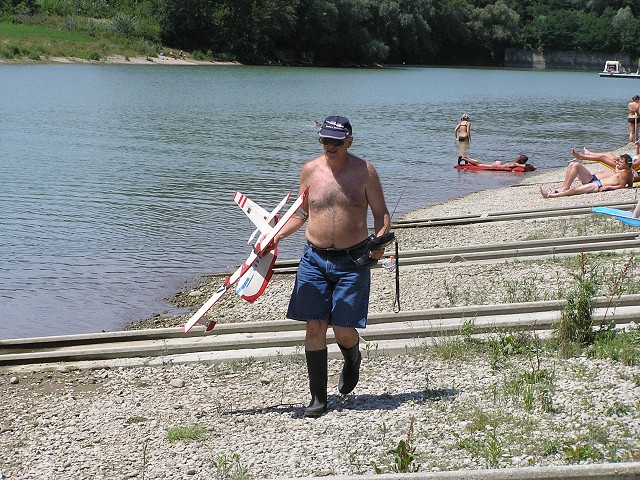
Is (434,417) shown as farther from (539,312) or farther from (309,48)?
(309,48)

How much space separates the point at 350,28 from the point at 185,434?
108458 mm

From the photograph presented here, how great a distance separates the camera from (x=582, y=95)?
7238cm

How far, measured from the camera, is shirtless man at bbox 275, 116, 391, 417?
682 centimetres

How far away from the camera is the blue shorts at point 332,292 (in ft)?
22.3

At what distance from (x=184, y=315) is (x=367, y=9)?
107 metres

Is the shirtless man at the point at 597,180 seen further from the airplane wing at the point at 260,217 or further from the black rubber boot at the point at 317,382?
the black rubber boot at the point at 317,382

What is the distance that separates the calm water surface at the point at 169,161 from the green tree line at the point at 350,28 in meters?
33.2

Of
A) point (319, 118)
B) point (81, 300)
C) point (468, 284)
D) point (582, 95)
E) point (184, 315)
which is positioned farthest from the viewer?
point (582, 95)

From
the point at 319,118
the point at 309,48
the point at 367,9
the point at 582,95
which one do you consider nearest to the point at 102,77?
the point at 319,118

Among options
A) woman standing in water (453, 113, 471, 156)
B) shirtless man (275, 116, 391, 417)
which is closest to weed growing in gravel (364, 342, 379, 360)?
shirtless man (275, 116, 391, 417)

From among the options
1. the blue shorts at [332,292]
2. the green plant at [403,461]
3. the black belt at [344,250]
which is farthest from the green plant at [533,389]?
the black belt at [344,250]

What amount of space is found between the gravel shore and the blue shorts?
2.39 ft

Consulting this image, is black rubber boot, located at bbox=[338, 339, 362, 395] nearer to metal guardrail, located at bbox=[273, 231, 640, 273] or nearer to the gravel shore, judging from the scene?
the gravel shore

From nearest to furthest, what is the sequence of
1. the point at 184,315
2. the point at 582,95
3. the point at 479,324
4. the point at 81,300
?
the point at 479,324, the point at 184,315, the point at 81,300, the point at 582,95
